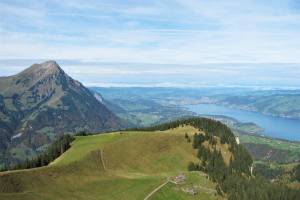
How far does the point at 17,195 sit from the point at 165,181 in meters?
61.7

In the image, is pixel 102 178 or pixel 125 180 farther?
pixel 125 180

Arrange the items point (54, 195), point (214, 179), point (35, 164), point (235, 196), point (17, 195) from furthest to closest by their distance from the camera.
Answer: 1. point (35, 164)
2. point (214, 179)
3. point (235, 196)
4. point (54, 195)
5. point (17, 195)

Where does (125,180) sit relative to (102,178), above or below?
below

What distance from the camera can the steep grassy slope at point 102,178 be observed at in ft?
458

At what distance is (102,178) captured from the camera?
6457 inches

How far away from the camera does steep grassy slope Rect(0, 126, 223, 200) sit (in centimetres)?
13962

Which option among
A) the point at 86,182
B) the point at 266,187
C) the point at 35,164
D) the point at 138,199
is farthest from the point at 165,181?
the point at 35,164

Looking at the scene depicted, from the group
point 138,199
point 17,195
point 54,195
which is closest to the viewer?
point 17,195

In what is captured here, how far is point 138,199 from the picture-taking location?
502ft

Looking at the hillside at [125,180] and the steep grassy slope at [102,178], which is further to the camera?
the hillside at [125,180]

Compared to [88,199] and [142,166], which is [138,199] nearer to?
[88,199]

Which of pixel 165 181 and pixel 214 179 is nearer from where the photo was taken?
pixel 165 181

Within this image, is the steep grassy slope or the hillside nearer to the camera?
the steep grassy slope

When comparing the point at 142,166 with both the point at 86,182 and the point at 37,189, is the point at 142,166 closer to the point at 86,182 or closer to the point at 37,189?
the point at 86,182
